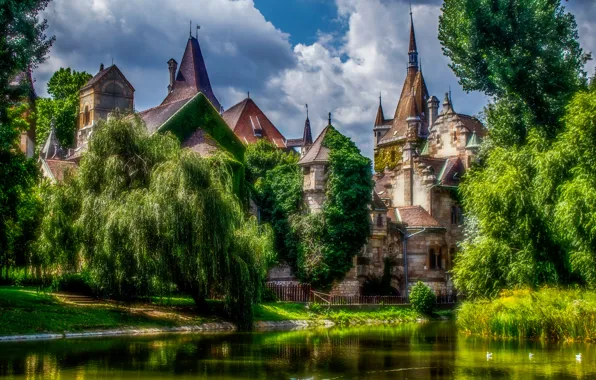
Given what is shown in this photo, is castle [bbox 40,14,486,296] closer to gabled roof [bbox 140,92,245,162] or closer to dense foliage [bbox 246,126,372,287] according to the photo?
gabled roof [bbox 140,92,245,162]

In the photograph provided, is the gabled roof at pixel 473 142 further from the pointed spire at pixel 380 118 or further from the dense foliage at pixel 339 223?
the pointed spire at pixel 380 118

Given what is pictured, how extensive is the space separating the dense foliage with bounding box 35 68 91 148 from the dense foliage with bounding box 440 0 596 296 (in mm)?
45429

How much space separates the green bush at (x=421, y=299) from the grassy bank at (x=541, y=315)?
49.7 ft

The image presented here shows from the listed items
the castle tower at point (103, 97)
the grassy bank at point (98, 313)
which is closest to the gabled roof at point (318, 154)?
the grassy bank at point (98, 313)

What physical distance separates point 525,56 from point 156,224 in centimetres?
1784

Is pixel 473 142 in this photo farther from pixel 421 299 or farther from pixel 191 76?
pixel 191 76

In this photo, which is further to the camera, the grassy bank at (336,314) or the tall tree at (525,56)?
the grassy bank at (336,314)

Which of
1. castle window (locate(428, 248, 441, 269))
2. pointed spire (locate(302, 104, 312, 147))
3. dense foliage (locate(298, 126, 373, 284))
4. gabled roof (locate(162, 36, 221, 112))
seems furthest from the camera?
pointed spire (locate(302, 104, 312, 147))

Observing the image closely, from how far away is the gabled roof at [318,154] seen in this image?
44.6 meters

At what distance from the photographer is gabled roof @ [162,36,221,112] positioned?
67325 mm

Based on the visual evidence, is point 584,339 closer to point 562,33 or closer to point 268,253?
point 268,253

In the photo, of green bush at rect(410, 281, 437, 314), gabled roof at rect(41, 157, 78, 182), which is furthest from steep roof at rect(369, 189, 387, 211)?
gabled roof at rect(41, 157, 78, 182)

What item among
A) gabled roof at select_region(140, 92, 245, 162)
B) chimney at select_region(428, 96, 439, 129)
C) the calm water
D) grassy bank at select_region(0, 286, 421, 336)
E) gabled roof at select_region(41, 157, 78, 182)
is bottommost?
the calm water

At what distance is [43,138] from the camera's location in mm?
73688
